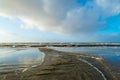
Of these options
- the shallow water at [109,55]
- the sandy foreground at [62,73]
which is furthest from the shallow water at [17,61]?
the shallow water at [109,55]

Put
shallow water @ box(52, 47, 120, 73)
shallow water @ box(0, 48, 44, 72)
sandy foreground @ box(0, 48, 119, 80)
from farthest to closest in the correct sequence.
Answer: shallow water @ box(52, 47, 120, 73) → shallow water @ box(0, 48, 44, 72) → sandy foreground @ box(0, 48, 119, 80)

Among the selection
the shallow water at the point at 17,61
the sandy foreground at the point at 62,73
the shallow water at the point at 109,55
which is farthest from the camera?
the shallow water at the point at 109,55

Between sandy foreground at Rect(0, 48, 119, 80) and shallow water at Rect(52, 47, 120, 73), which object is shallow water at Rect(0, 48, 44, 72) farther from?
shallow water at Rect(52, 47, 120, 73)

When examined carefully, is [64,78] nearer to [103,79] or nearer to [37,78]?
[37,78]

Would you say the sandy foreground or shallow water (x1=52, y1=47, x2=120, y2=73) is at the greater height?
shallow water (x1=52, y1=47, x2=120, y2=73)

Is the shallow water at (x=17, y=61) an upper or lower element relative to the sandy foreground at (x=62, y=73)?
upper

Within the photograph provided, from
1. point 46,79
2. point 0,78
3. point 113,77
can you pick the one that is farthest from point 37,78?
point 113,77

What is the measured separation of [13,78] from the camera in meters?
12.6

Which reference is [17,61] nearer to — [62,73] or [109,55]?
[62,73]

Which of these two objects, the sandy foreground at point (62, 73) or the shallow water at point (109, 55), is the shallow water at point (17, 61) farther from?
the shallow water at point (109, 55)

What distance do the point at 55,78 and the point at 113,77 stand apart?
5.15 meters

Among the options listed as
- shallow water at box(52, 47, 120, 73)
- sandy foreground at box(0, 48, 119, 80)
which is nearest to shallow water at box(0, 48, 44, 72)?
sandy foreground at box(0, 48, 119, 80)

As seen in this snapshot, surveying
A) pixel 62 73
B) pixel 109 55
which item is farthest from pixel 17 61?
pixel 109 55

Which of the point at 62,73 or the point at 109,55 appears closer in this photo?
the point at 62,73
